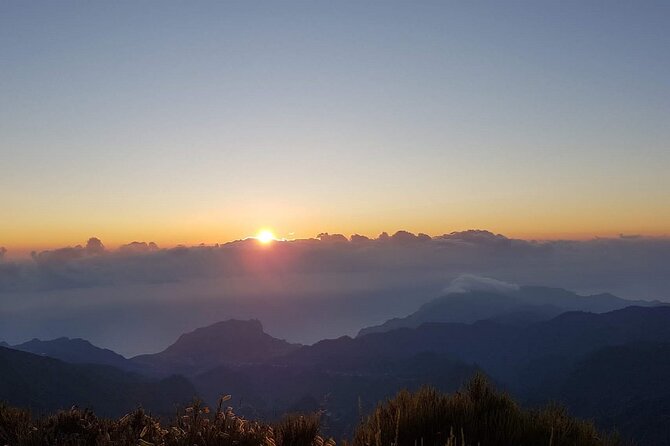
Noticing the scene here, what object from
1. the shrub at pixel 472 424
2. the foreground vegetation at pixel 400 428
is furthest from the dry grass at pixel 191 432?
the shrub at pixel 472 424

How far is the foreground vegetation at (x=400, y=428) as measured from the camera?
20.0 feet

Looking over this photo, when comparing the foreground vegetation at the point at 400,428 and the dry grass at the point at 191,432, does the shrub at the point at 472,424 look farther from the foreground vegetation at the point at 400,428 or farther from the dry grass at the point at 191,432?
the dry grass at the point at 191,432

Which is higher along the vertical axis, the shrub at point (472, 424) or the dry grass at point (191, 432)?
the shrub at point (472, 424)

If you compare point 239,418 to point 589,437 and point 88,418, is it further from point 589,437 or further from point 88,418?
point 589,437

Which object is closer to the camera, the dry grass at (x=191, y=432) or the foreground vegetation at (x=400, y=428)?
the foreground vegetation at (x=400, y=428)

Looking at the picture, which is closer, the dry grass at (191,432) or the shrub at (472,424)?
the shrub at (472,424)

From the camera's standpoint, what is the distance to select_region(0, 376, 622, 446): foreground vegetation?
609 centimetres

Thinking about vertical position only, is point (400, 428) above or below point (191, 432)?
above

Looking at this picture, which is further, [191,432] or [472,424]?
[191,432]

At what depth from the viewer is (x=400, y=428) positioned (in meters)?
6.36

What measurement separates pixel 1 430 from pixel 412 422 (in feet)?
22.2

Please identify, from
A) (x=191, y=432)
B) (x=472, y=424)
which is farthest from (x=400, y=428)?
(x=191, y=432)

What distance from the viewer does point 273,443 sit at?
653cm

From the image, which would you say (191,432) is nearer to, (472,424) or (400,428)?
(400,428)
